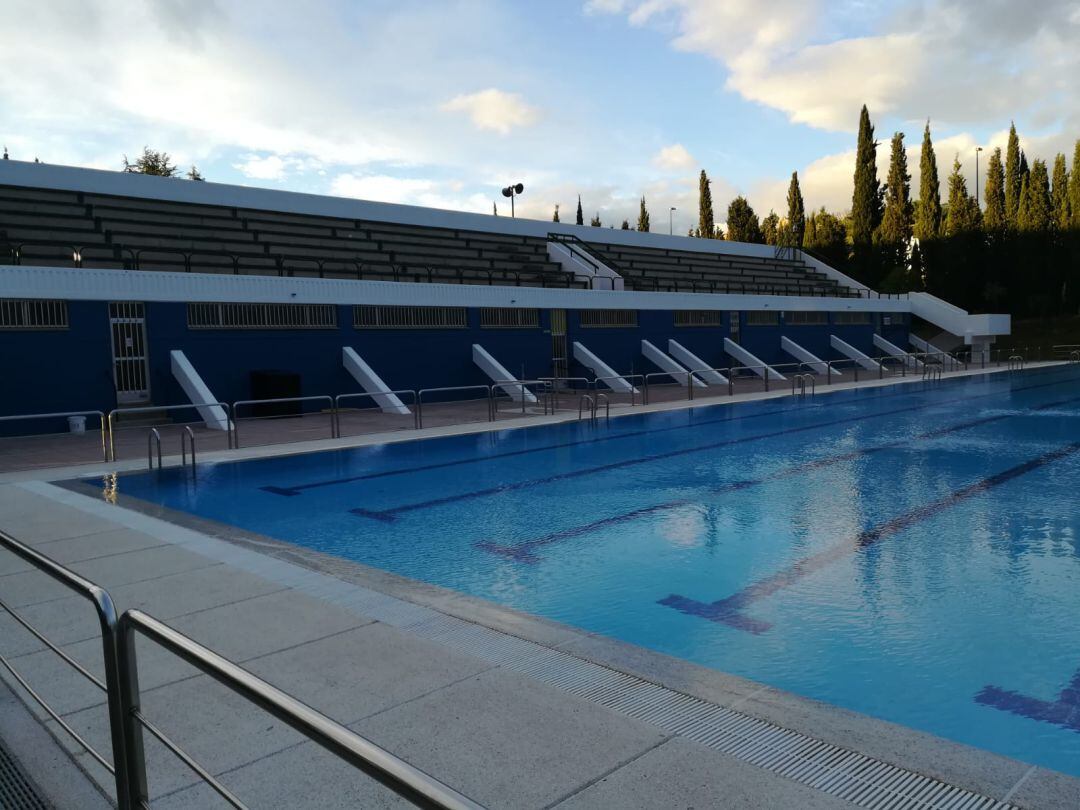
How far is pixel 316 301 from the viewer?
798 inches

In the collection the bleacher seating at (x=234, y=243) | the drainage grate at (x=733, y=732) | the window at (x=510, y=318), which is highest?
the bleacher seating at (x=234, y=243)

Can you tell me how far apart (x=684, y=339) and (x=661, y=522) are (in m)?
23.4

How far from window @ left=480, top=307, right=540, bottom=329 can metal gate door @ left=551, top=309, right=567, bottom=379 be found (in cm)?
99

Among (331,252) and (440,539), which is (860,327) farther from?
(440,539)

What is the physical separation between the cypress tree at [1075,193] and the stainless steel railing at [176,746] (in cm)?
5885

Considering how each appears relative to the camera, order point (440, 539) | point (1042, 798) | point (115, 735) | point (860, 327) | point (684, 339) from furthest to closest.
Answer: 1. point (860, 327)
2. point (684, 339)
3. point (440, 539)
4. point (1042, 798)
5. point (115, 735)

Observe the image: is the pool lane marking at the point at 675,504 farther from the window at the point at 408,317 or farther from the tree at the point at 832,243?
the tree at the point at 832,243

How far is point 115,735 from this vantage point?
2467mm

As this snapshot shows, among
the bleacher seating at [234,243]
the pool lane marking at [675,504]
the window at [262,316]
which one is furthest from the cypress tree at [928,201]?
the window at [262,316]

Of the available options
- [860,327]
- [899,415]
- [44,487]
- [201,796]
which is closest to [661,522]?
[201,796]

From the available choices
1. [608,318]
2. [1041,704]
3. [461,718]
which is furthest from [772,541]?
[608,318]

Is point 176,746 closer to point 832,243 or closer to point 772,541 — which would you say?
point 772,541

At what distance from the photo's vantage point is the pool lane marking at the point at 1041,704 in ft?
13.0

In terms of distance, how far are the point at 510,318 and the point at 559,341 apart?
2530 millimetres
